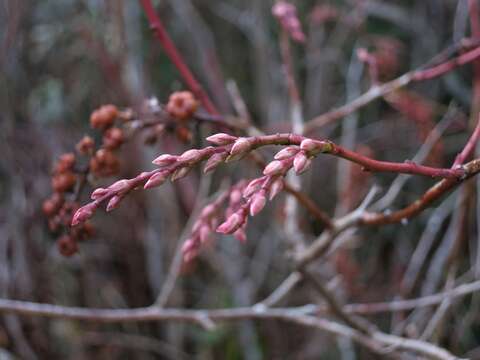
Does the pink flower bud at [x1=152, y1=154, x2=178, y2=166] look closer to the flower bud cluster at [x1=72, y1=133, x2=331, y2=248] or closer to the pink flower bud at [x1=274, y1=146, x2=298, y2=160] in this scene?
the flower bud cluster at [x1=72, y1=133, x2=331, y2=248]

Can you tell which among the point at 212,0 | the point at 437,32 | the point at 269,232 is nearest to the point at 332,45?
the point at 437,32

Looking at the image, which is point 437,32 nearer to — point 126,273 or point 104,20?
point 104,20

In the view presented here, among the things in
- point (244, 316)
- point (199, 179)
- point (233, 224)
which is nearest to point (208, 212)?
point (233, 224)

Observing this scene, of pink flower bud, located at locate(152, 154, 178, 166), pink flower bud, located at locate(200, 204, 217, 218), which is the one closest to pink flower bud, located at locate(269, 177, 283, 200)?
pink flower bud, located at locate(152, 154, 178, 166)

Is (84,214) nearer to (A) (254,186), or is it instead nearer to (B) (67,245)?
(A) (254,186)

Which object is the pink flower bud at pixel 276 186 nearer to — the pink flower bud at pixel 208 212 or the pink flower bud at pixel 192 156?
the pink flower bud at pixel 192 156

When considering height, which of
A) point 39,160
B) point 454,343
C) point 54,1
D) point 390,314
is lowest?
point 390,314

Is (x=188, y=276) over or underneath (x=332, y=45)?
underneath
